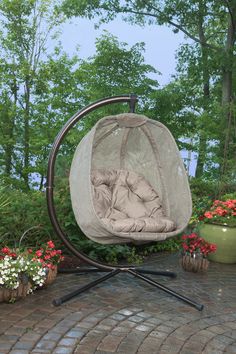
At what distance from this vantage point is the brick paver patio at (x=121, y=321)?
2482 millimetres

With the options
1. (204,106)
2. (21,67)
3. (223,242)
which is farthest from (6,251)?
(21,67)

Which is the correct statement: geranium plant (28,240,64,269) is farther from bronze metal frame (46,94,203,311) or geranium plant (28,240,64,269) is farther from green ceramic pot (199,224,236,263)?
green ceramic pot (199,224,236,263)

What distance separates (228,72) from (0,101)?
743 cm

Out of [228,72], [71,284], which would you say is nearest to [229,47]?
[228,72]

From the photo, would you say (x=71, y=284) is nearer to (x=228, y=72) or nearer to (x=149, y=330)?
(x=149, y=330)

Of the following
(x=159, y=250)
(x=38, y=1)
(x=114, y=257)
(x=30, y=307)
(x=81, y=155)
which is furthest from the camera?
(x=38, y=1)

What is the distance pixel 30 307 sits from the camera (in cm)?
300

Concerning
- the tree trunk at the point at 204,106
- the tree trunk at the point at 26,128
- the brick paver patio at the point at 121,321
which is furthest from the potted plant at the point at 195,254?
the tree trunk at the point at 26,128

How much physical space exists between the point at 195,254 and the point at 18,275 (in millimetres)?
1704

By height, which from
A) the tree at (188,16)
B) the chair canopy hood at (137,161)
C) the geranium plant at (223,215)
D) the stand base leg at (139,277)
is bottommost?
the stand base leg at (139,277)

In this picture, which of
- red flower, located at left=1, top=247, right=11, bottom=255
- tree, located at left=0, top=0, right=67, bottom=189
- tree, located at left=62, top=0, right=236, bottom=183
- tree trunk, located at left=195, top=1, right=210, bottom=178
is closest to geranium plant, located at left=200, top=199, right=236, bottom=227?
red flower, located at left=1, top=247, right=11, bottom=255

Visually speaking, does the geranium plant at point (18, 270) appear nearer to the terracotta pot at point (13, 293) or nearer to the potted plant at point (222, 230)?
the terracotta pot at point (13, 293)

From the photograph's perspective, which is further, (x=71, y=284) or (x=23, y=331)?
(x=71, y=284)

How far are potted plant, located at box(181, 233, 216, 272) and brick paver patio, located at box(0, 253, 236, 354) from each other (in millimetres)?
322
